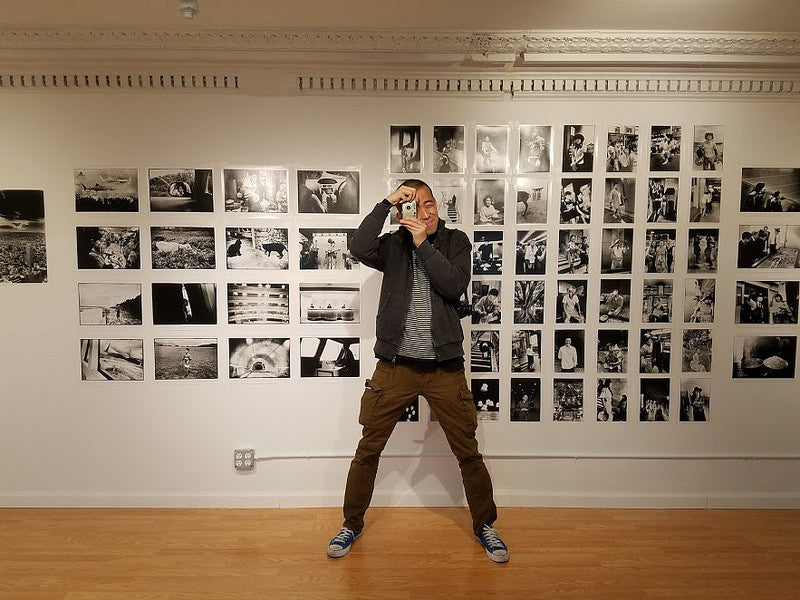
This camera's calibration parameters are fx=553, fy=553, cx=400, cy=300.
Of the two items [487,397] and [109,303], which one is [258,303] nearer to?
[109,303]

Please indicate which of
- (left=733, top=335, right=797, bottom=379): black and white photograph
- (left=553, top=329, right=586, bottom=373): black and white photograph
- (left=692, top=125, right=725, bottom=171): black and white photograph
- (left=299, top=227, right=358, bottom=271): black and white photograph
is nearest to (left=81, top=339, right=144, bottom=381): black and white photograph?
(left=299, top=227, right=358, bottom=271): black and white photograph

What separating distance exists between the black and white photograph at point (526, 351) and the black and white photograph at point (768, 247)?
1.20m

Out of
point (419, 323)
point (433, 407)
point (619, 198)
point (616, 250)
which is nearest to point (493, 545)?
point (433, 407)

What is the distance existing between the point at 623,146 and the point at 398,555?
7.95 feet

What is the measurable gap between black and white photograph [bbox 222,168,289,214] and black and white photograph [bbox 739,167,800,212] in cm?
252

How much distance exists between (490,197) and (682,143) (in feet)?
3.58

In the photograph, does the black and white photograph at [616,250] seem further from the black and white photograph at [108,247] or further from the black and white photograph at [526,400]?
the black and white photograph at [108,247]

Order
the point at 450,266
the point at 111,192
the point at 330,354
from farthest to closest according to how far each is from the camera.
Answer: the point at 330,354, the point at 111,192, the point at 450,266

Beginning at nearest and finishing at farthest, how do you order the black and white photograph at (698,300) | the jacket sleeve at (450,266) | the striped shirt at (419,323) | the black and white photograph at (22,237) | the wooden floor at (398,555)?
the wooden floor at (398,555), the jacket sleeve at (450,266), the striped shirt at (419,323), the black and white photograph at (22,237), the black and white photograph at (698,300)

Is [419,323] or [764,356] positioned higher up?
[419,323]

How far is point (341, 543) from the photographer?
2.62 metres

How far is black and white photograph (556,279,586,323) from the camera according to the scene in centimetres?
307

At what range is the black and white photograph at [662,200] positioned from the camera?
3035 millimetres

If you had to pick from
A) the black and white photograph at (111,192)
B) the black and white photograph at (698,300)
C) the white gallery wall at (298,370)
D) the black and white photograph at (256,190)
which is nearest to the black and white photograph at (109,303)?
the white gallery wall at (298,370)
